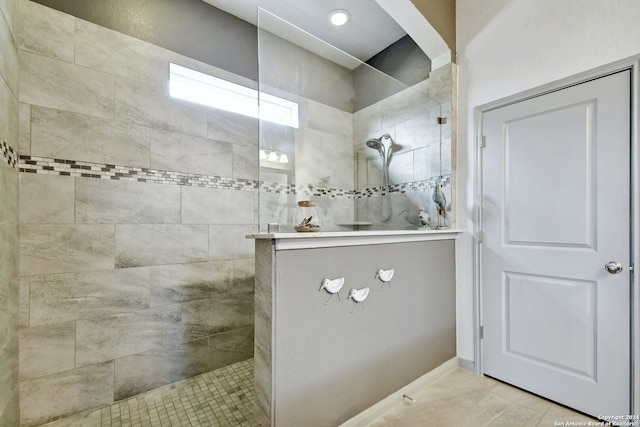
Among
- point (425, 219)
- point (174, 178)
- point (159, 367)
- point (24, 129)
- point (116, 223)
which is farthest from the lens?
point (425, 219)

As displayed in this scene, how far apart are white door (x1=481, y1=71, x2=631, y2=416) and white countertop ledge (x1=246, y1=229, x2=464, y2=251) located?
49 cm

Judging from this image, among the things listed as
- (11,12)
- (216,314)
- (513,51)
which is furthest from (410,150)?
(11,12)

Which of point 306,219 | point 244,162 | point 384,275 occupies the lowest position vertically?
point 384,275

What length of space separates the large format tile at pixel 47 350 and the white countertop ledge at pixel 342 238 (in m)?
1.39

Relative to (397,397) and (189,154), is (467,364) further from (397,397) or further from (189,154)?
(189,154)

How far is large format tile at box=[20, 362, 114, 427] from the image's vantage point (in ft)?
5.18

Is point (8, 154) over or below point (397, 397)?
over

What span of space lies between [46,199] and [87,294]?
24.5 inches

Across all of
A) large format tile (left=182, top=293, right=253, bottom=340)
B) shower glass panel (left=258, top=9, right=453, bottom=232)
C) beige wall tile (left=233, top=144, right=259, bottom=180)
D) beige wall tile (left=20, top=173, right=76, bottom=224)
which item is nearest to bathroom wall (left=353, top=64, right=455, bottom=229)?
shower glass panel (left=258, top=9, right=453, bottom=232)

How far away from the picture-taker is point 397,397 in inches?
68.7

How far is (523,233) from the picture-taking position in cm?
188

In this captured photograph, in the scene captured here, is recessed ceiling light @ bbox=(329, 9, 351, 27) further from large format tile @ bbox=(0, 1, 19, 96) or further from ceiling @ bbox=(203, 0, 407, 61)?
large format tile @ bbox=(0, 1, 19, 96)

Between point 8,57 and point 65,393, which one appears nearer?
point 8,57

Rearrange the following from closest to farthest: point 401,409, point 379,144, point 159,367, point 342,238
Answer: point 342,238 → point 401,409 → point 159,367 → point 379,144
